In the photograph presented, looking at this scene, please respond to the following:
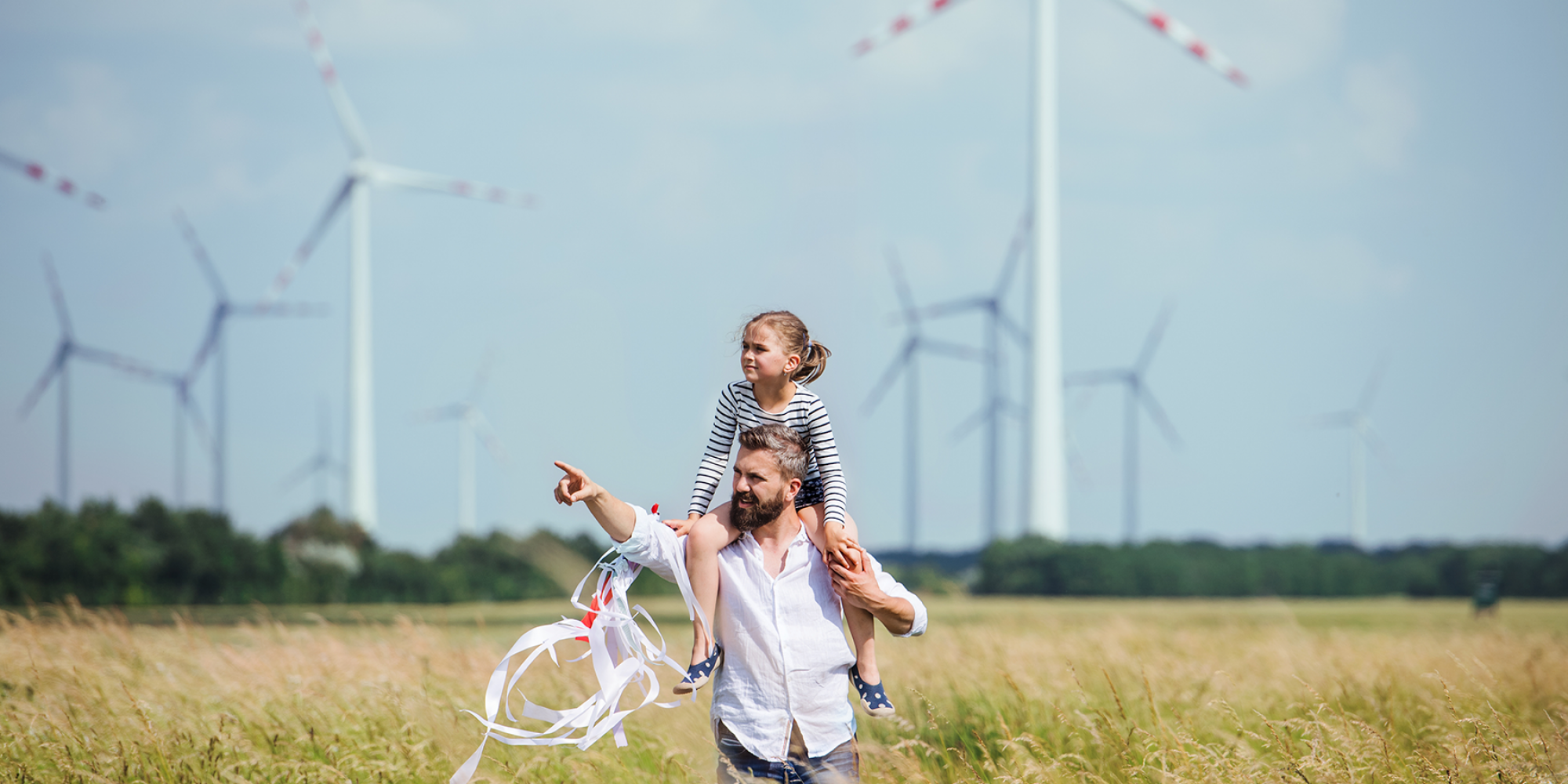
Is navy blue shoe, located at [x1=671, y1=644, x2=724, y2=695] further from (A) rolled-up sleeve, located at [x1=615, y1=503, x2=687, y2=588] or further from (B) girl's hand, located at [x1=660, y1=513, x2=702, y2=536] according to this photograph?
(B) girl's hand, located at [x1=660, y1=513, x2=702, y2=536]

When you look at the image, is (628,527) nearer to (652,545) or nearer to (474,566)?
(652,545)

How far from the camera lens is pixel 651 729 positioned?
36.4ft

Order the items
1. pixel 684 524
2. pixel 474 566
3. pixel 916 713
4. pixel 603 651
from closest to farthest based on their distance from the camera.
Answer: pixel 684 524, pixel 603 651, pixel 916 713, pixel 474 566

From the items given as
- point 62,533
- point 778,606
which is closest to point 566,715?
point 778,606

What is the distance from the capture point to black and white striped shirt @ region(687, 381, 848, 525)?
6832 millimetres

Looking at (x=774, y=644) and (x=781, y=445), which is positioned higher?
(x=781, y=445)

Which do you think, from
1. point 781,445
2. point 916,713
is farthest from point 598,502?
point 916,713

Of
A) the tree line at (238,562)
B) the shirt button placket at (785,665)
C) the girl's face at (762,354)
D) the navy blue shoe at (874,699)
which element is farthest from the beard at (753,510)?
the tree line at (238,562)

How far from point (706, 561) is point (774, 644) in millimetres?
535

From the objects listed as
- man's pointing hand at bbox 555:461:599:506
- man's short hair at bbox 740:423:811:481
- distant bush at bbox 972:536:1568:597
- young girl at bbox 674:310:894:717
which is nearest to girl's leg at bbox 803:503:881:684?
young girl at bbox 674:310:894:717

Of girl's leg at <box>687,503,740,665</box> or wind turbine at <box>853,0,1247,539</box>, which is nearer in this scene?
girl's leg at <box>687,503,740,665</box>

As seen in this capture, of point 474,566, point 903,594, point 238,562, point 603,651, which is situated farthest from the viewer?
point 474,566

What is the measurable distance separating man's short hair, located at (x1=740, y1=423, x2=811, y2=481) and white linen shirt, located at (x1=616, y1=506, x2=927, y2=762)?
0.48 metres

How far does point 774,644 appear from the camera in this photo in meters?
6.58
